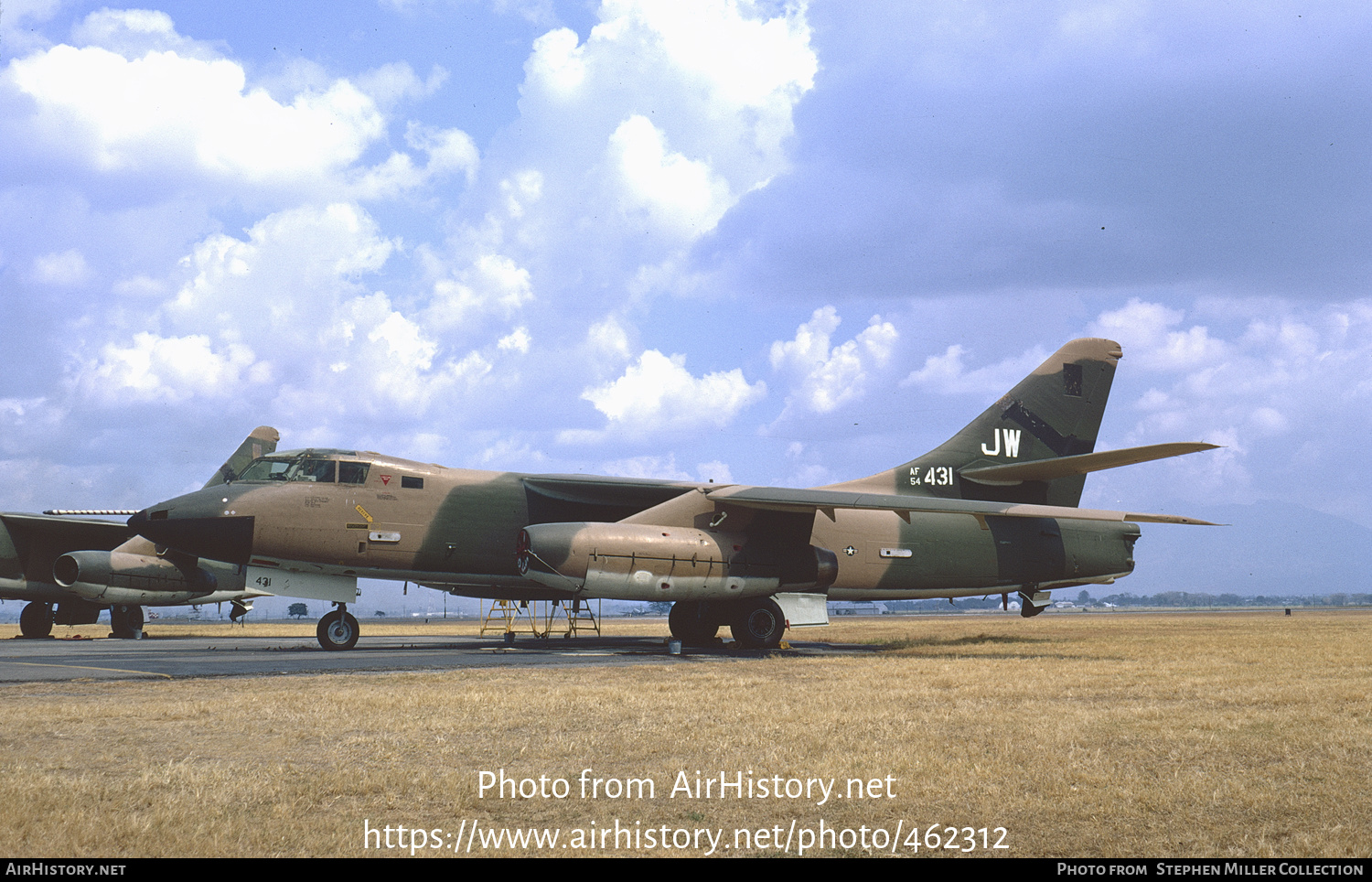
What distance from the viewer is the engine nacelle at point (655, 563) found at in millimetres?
16562

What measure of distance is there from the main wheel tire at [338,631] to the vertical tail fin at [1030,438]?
1073cm

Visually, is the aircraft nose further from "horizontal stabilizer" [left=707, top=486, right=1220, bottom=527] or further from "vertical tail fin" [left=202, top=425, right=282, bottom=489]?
"vertical tail fin" [left=202, top=425, right=282, bottom=489]

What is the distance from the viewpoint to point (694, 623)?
802 inches

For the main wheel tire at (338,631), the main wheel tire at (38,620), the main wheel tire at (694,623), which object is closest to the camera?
the main wheel tire at (338,631)

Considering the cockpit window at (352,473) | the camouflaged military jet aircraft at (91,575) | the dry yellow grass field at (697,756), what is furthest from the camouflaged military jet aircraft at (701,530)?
the camouflaged military jet aircraft at (91,575)

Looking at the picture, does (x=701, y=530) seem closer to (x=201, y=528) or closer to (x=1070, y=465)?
(x=1070, y=465)

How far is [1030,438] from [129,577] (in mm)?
22883

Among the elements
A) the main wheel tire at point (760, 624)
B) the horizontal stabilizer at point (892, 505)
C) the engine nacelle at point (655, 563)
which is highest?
the horizontal stabilizer at point (892, 505)

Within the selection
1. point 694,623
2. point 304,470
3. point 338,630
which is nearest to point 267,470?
point 304,470

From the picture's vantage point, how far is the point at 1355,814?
538 centimetres

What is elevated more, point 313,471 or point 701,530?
point 313,471

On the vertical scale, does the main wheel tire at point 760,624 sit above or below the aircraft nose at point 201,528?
below

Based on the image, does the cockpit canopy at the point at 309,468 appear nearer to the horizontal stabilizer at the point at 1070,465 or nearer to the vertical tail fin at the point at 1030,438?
the vertical tail fin at the point at 1030,438
